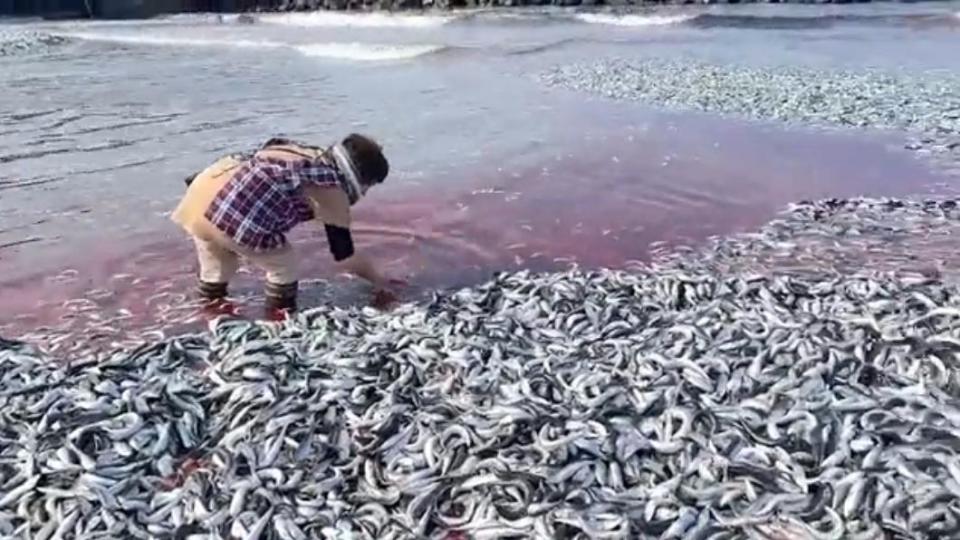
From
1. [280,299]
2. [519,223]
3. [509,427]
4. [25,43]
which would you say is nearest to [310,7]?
[25,43]

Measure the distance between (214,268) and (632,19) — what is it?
41.5 m

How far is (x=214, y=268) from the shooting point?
6.98m

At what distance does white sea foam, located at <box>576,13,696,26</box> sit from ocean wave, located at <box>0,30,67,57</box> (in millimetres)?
21741

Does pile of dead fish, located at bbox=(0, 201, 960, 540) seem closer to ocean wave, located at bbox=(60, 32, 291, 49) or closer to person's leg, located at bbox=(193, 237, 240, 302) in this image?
person's leg, located at bbox=(193, 237, 240, 302)

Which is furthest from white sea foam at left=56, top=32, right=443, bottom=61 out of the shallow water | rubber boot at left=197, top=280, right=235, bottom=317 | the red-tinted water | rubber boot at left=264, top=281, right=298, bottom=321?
rubber boot at left=264, top=281, right=298, bottom=321

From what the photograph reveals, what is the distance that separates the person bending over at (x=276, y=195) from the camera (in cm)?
633

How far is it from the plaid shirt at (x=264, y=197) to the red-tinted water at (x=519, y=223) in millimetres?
878

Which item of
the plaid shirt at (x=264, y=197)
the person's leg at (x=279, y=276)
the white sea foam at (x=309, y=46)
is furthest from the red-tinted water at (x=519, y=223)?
the white sea foam at (x=309, y=46)

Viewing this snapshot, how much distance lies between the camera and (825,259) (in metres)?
8.22

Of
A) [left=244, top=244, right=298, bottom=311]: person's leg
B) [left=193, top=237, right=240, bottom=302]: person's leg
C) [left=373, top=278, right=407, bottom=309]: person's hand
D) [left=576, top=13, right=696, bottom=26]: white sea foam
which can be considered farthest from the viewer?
[left=576, top=13, right=696, bottom=26]: white sea foam

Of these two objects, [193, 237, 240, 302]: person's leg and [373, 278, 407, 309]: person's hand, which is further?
[373, 278, 407, 309]: person's hand

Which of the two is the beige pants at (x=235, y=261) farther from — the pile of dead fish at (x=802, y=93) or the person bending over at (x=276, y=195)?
the pile of dead fish at (x=802, y=93)

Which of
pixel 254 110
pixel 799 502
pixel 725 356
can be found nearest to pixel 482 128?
pixel 254 110

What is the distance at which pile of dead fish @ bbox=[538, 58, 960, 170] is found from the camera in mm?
14641
